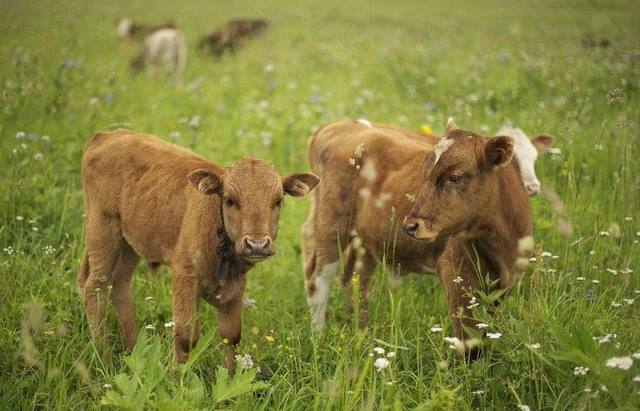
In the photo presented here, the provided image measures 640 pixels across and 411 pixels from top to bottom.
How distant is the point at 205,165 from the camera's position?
496 centimetres

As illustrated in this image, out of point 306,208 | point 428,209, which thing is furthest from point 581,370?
point 306,208

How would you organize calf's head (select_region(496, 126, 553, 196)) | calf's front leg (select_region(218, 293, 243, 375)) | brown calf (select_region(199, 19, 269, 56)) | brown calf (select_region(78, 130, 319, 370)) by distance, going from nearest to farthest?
brown calf (select_region(78, 130, 319, 370)) → calf's front leg (select_region(218, 293, 243, 375)) → calf's head (select_region(496, 126, 553, 196)) → brown calf (select_region(199, 19, 269, 56))

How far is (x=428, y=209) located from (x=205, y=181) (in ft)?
4.46

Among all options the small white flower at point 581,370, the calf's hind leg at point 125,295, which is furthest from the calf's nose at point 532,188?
the calf's hind leg at point 125,295

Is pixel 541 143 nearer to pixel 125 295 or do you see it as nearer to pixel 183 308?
pixel 183 308

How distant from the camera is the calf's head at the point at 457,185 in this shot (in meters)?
4.26

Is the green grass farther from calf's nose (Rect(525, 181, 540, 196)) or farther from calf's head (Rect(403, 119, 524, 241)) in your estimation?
calf's head (Rect(403, 119, 524, 241))

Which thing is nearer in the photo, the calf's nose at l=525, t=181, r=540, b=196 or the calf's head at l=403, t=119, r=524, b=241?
the calf's head at l=403, t=119, r=524, b=241

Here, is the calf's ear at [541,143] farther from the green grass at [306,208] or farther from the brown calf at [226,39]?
the brown calf at [226,39]

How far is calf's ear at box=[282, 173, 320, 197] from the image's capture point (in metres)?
4.60

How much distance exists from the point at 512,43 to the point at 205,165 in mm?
15785

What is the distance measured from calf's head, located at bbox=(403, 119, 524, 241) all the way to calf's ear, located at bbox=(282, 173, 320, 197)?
707mm

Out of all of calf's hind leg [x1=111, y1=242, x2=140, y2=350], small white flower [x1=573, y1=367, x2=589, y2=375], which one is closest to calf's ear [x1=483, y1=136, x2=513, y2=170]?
small white flower [x1=573, y1=367, x2=589, y2=375]

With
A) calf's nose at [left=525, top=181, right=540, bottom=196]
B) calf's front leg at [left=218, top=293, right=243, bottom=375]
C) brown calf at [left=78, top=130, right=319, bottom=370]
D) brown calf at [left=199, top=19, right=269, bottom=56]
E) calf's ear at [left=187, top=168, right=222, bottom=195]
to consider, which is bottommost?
brown calf at [left=199, top=19, right=269, bottom=56]
